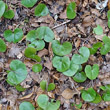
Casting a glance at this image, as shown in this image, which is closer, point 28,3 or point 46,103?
point 46,103

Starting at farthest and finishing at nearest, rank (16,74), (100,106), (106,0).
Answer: (106,0)
(100,106)
(16,74)

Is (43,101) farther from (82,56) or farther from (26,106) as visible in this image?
(82,56)

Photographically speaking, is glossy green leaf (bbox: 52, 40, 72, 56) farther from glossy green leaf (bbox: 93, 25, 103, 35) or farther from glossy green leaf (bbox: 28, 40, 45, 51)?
glossy green leaf (bbox: 93, 25, 103, 35)

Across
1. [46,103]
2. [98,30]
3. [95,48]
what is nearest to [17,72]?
[46,103]

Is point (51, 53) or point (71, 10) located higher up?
point (71, 10)

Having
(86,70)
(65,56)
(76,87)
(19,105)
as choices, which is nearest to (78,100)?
(76,87)

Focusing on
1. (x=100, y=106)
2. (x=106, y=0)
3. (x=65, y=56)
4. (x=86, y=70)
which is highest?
(x=106, y=0)

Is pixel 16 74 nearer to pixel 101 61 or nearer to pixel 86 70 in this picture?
pixel 86 70

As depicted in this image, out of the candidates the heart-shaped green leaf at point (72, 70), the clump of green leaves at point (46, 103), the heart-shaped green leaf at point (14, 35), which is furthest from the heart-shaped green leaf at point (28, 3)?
the clump of green leaves at point (46, 103)
